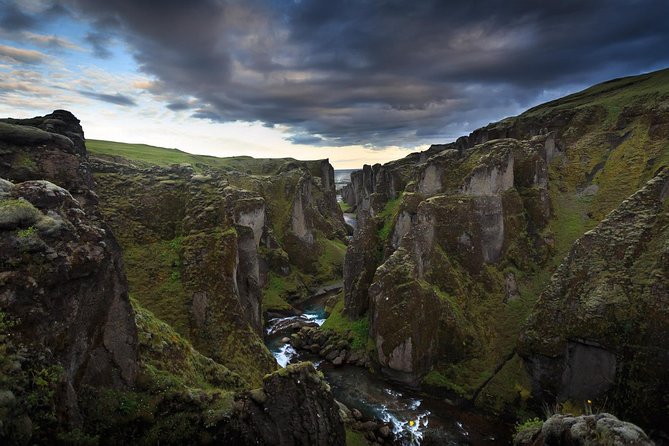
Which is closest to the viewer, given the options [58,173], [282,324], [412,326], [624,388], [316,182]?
[58,173]

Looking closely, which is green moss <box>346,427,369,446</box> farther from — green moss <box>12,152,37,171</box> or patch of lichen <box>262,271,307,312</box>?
patch of lichen <box>262,271,307,312</box>

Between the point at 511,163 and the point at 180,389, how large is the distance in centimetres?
4946

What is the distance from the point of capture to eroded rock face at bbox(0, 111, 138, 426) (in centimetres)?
1134

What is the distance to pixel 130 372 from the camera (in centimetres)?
1603

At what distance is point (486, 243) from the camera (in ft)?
162

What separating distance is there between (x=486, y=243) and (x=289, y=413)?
38841 mm

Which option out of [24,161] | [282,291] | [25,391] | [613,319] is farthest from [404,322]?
[25,391]

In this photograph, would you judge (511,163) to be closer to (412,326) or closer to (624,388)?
(412,326)

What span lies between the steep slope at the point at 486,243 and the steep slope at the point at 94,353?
20.3m

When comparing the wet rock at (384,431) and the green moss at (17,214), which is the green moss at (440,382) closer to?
the wet rock at (384,431)

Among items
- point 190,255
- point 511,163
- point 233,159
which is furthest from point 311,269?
point 233,159

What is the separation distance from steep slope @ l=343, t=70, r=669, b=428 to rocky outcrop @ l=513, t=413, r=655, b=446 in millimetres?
24072

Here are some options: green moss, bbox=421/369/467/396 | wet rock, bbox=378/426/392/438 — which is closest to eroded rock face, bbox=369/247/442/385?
green moss, bbox=421/369/467/396

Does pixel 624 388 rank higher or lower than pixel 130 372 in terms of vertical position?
lower
